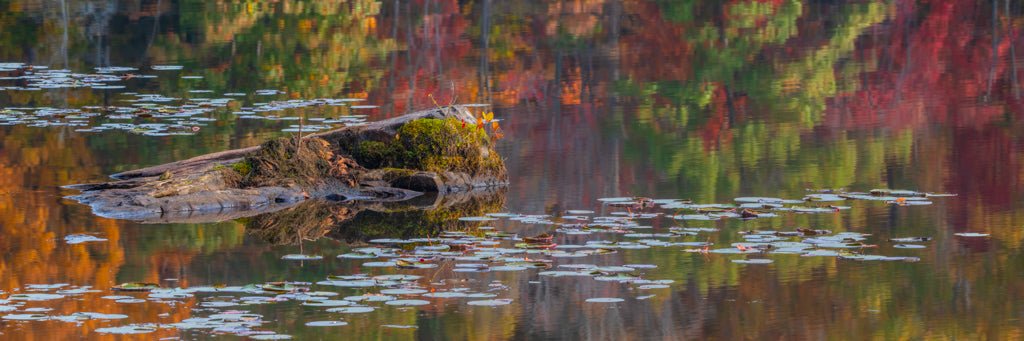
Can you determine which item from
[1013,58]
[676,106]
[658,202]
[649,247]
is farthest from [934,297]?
[1013,58]

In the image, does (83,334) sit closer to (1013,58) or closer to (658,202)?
(658,202)

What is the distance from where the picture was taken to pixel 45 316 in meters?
8.98

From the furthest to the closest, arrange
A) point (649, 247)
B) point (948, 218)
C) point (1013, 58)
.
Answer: point (1013, 58) < point (948, 218) < point (649, 247)

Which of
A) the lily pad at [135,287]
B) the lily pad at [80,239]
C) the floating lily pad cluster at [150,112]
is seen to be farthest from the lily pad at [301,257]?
the floating lily pad cluster at [150,112]

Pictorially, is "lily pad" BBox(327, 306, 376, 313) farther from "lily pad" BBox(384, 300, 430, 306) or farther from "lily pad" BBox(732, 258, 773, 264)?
"lily pad" BBox(732, 258, 773, 264)

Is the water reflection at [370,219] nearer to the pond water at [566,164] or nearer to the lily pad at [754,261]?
the pond water at [566,164]

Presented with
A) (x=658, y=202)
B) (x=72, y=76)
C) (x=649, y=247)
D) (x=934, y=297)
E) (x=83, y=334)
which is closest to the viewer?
(x=83, y=334)

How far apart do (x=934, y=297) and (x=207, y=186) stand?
6.12 m

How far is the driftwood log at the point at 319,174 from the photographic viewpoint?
13.0 meters

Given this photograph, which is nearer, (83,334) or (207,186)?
(83,334)

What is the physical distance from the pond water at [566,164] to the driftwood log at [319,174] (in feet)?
1.22

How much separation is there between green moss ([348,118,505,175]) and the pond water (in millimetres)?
556

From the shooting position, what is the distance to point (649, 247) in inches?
428

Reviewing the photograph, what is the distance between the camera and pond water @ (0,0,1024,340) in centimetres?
925
